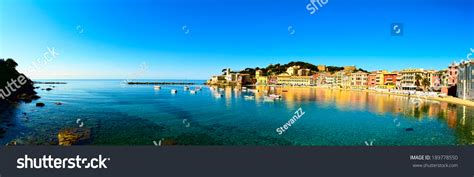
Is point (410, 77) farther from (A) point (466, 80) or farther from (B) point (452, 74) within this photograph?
(A) point (466, 80)

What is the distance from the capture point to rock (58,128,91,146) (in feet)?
26.6

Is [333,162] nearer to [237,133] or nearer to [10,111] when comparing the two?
[237,133]

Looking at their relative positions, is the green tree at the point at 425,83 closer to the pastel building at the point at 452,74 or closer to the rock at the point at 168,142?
the pastel building at the point at 452,74

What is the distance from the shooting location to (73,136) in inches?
349

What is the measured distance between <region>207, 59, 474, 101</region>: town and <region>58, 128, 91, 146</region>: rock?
2264 centimetres

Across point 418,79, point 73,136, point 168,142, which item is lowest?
point 168,142

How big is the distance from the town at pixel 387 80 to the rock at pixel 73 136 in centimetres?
2264

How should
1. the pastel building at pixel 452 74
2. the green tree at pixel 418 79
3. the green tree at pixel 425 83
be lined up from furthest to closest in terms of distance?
the green tree at pixel 418 79, the green tree at pixel 425 83, the pastel building at pixel 452 74

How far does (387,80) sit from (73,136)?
4061 centimetres

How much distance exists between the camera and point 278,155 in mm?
5680

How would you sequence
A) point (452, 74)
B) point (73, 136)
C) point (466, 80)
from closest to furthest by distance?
point (73, 136)
point (466, 80)
point (452, 74)

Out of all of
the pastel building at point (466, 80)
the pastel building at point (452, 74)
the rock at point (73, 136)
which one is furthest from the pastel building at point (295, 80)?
the rock at point (73, 136)

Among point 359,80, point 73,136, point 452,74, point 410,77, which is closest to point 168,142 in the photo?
point 73,136

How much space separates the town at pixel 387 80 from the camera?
68.7 feet
